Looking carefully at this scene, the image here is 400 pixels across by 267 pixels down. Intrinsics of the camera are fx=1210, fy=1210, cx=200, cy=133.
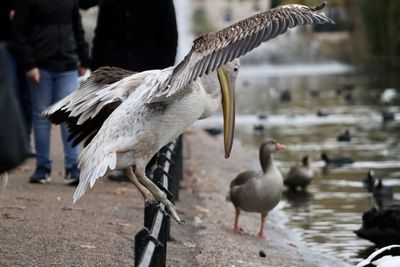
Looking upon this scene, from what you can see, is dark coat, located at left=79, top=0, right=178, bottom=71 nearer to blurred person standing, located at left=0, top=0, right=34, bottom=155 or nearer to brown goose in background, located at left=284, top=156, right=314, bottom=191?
blurred person standing, located at left=0, top=0, right=34, bottom=155

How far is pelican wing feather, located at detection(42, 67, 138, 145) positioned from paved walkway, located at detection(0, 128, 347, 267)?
872mm

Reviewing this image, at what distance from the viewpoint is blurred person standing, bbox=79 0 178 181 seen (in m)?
11.9

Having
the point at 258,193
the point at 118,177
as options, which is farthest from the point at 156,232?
the point at 118,177

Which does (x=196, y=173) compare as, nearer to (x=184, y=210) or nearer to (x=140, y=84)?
(x=184, y=210)

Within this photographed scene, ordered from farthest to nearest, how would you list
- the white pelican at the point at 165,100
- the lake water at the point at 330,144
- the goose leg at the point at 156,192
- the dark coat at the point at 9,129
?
the lake water at the point at 330,144, the goose leg at the point at 156,192, the white pelican at the point at 165,100, the dark coat at the point at 9,129

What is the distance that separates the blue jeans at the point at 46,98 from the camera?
12.1 meters

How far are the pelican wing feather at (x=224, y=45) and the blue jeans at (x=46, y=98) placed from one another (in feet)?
14.7

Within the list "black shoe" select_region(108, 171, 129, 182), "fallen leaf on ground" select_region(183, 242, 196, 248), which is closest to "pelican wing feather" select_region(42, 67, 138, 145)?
"fallen leaf on ground" select_region(183, 242, 196, 248)

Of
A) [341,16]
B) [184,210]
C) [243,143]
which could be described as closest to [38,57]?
[184,210]

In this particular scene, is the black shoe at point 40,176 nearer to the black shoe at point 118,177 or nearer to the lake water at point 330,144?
the black shoe at point 118,177

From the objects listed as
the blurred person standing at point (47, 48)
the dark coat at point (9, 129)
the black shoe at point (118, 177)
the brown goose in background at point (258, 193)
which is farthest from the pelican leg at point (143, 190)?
the black shoe at point (118, 177)

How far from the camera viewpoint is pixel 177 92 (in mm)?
7867

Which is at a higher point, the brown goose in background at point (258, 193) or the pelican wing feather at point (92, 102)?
the pelican wing feather at point (92, 102)

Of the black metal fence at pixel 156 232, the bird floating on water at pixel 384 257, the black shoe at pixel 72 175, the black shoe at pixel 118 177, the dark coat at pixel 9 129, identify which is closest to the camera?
the dark coat at pixel 9 129
